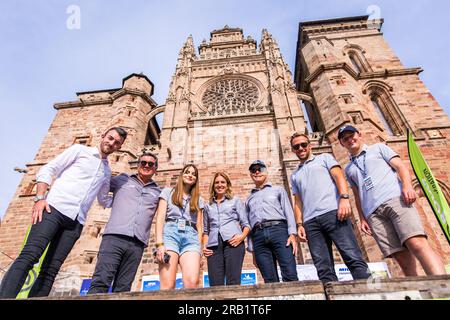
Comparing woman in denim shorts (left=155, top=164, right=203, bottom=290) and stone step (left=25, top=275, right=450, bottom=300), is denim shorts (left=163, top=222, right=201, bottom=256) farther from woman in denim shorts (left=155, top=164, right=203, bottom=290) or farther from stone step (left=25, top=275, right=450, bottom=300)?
stone step (left=25, top=275, right=450, bottom=300)

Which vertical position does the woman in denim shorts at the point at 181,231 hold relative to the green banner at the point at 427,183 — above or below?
below

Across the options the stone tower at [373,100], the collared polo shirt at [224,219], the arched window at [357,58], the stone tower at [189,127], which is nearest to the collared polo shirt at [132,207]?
the collared polo shirt at [224,219]

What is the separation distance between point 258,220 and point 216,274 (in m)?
0.80

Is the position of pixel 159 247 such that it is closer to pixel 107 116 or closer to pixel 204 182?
pixel 204 182

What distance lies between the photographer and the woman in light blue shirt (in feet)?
10.3

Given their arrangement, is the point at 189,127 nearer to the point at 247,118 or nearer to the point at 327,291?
the point at 247,118

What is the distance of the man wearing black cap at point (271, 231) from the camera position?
311 centimetres

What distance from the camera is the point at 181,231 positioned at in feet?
10.3

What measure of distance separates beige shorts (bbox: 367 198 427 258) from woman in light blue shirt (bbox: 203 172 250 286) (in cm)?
147

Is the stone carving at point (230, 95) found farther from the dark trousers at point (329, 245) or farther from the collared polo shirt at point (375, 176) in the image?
the dark trousers at point (329, 245)

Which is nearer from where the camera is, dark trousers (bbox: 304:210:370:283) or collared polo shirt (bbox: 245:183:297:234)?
dark trousers (bbox: 304:210:370:283)

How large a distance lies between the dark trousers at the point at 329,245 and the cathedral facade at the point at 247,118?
5.12 metres

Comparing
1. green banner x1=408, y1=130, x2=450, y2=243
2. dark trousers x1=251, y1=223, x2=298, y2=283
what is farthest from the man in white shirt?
green banner x1=408, y1=130, x2=450, y2=243

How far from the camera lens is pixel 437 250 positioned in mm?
8312
